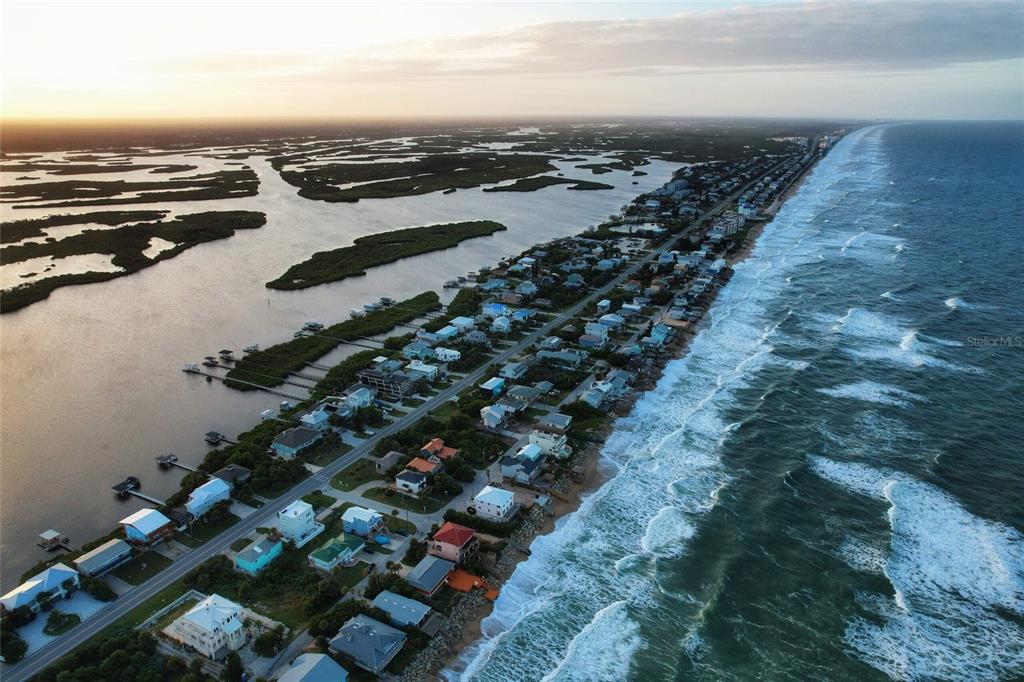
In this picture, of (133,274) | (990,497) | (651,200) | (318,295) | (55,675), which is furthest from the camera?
(651,200)

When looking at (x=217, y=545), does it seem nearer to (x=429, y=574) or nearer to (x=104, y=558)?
(x=104, y=558)

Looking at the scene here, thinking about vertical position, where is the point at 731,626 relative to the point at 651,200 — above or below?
below

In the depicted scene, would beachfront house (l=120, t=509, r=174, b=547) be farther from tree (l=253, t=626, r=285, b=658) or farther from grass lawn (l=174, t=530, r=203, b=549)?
tree (l=253, t=626, r=285, b=658)

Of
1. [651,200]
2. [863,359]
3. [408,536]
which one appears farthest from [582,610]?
[651,200]

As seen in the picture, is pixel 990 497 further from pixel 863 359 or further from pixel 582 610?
pixel 582 610

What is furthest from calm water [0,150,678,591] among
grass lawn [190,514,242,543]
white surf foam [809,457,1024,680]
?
white surf foam [809,457,1024,680]

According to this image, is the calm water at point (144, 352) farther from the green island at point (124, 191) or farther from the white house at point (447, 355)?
the green island at point (124, 191)
